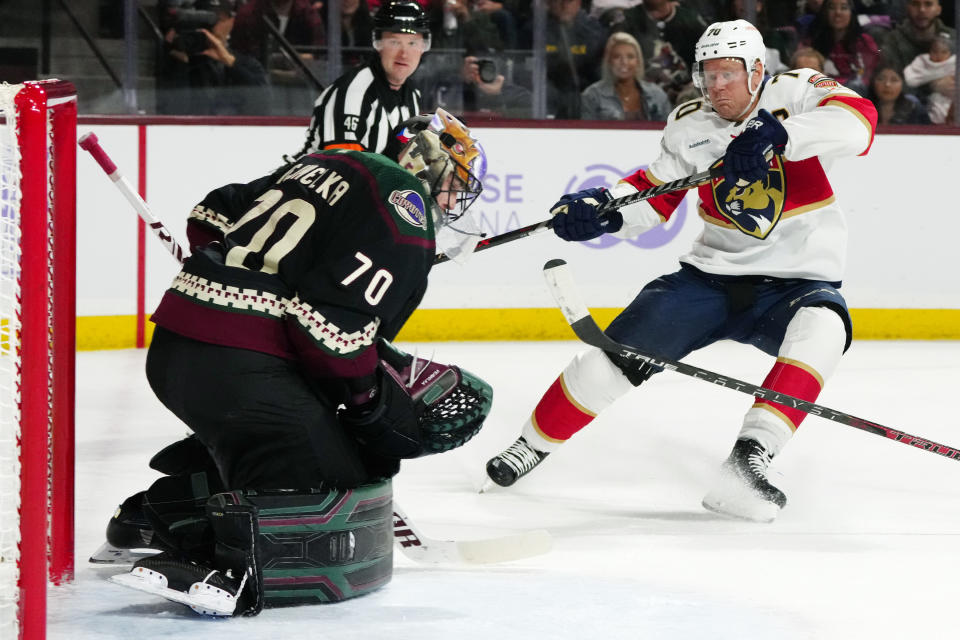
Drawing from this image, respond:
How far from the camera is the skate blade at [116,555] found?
220cm

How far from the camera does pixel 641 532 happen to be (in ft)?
8.46

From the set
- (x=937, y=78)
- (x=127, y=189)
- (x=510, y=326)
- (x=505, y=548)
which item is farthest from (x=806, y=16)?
(x=505, y=548)

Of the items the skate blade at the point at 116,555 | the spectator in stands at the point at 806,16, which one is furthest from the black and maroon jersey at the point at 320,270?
the spectator in stands at the point at 806,16

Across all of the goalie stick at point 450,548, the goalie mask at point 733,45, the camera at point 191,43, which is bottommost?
the goalie stick at point 450,548

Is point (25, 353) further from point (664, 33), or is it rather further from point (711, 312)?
point (664, 33)

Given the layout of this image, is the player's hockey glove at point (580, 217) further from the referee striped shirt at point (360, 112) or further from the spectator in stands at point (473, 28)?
the spectator in stands at point (473, 28)

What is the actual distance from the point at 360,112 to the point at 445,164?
4.27 feet

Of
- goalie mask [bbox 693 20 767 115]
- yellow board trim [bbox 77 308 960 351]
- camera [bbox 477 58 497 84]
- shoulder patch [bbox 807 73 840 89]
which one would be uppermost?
goalie mask [bbox 693 20 767 115]

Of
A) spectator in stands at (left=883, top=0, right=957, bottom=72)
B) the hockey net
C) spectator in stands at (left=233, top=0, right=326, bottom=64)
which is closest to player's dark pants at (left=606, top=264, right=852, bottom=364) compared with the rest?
the hockey net

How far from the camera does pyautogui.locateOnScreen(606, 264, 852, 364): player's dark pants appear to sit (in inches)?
114

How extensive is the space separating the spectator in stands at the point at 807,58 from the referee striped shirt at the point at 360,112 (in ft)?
8.68

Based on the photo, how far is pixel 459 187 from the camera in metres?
2.10

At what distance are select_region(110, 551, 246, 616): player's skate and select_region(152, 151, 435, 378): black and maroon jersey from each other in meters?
0.32

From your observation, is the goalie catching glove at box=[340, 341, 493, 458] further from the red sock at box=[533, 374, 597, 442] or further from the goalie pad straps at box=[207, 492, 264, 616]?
the red sock at box=[533, 374, 597, 442]
